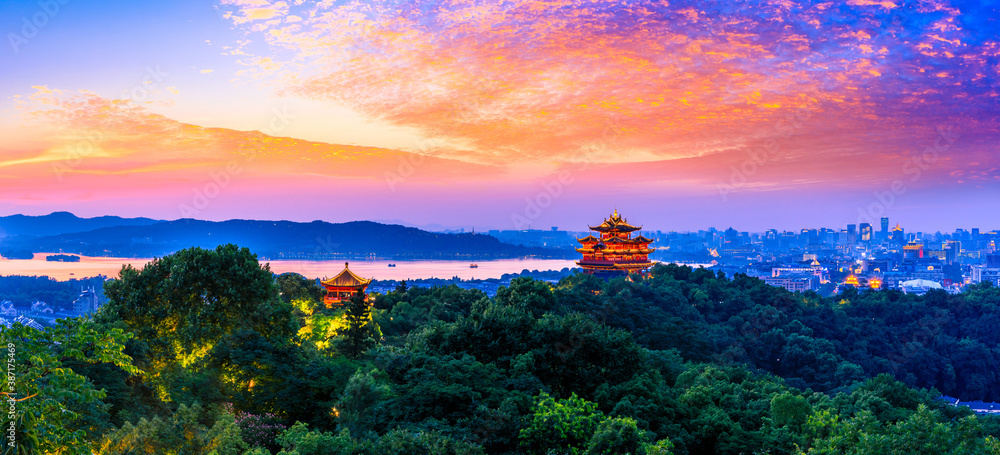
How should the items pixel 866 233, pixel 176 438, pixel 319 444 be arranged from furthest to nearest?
pixel 866 233 → pixel 176 438 → pixel 319 444

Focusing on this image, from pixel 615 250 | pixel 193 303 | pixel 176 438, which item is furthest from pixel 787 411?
pixel 615 250

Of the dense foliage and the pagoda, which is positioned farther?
the pagoda

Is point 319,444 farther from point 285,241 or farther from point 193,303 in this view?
point 285,241

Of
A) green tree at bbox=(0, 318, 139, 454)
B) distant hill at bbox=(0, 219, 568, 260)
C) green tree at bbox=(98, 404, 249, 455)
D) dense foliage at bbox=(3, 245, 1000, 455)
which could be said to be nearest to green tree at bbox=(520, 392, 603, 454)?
dense foliage at bbox=(3, 245, 1000, 455)

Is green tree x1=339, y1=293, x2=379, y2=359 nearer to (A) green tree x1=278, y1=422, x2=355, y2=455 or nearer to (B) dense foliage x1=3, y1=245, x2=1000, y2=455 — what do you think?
(B) dense foliage x1=3, y1=245, x2=1000, y2=455

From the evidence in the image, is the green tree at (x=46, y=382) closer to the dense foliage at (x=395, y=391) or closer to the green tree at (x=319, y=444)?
the dense foliage at (x=395, y=391)

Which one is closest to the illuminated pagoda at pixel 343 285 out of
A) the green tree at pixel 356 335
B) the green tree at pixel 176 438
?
the green tree at pixel 356 335

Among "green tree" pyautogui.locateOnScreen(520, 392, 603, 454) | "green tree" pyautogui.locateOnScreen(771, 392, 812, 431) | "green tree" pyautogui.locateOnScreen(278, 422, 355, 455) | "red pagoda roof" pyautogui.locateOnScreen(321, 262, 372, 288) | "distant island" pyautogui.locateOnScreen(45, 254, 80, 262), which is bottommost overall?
"green tree" pyautogui.locateOnScreen(771, 392, 812, 431)

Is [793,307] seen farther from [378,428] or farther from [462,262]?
[462,262]
